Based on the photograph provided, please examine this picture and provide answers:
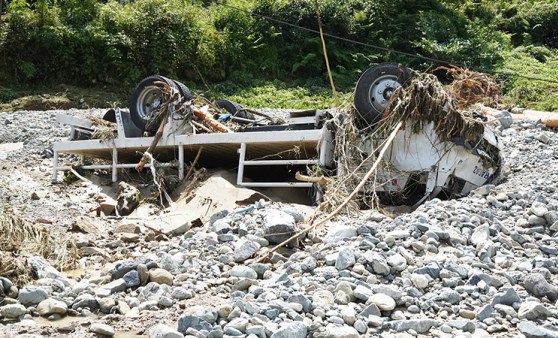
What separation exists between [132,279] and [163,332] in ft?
5.01

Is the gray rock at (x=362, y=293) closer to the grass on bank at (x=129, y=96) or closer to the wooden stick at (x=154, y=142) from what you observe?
the wooden stick at (x=154, y=142)

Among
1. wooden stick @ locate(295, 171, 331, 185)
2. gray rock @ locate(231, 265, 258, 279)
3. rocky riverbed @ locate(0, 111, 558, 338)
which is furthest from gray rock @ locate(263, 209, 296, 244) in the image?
wooden stick @ locate(295, 171, 331, 185)

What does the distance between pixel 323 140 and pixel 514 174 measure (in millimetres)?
2522

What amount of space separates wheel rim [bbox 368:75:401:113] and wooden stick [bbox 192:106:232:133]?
211cm

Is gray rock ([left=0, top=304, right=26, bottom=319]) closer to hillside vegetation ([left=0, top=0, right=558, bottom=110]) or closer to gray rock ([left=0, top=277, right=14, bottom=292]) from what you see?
gray rock ([left=0, top=277, right=14, bottom=292])

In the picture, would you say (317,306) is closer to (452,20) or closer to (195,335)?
(195,335)

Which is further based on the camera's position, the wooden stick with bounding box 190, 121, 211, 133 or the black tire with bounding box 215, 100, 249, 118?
the black tire with bounding box 215, 100, 249, 118

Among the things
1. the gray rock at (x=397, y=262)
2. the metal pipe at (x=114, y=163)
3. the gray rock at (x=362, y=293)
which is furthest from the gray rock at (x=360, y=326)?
the metal pipe at (x=114, y=163)

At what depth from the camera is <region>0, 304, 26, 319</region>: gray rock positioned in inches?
219

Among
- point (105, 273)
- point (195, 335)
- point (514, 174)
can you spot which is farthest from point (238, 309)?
point (514, 174)

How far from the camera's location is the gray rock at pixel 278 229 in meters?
7.04

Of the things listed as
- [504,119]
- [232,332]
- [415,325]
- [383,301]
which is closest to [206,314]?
[232,332]

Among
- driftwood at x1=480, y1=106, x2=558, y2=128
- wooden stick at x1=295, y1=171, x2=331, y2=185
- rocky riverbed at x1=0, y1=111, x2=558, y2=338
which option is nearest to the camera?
rocky riverbed at x1=0, y1=111, x2=558, y2=338

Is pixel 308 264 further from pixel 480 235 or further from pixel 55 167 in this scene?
pixel 55 167
